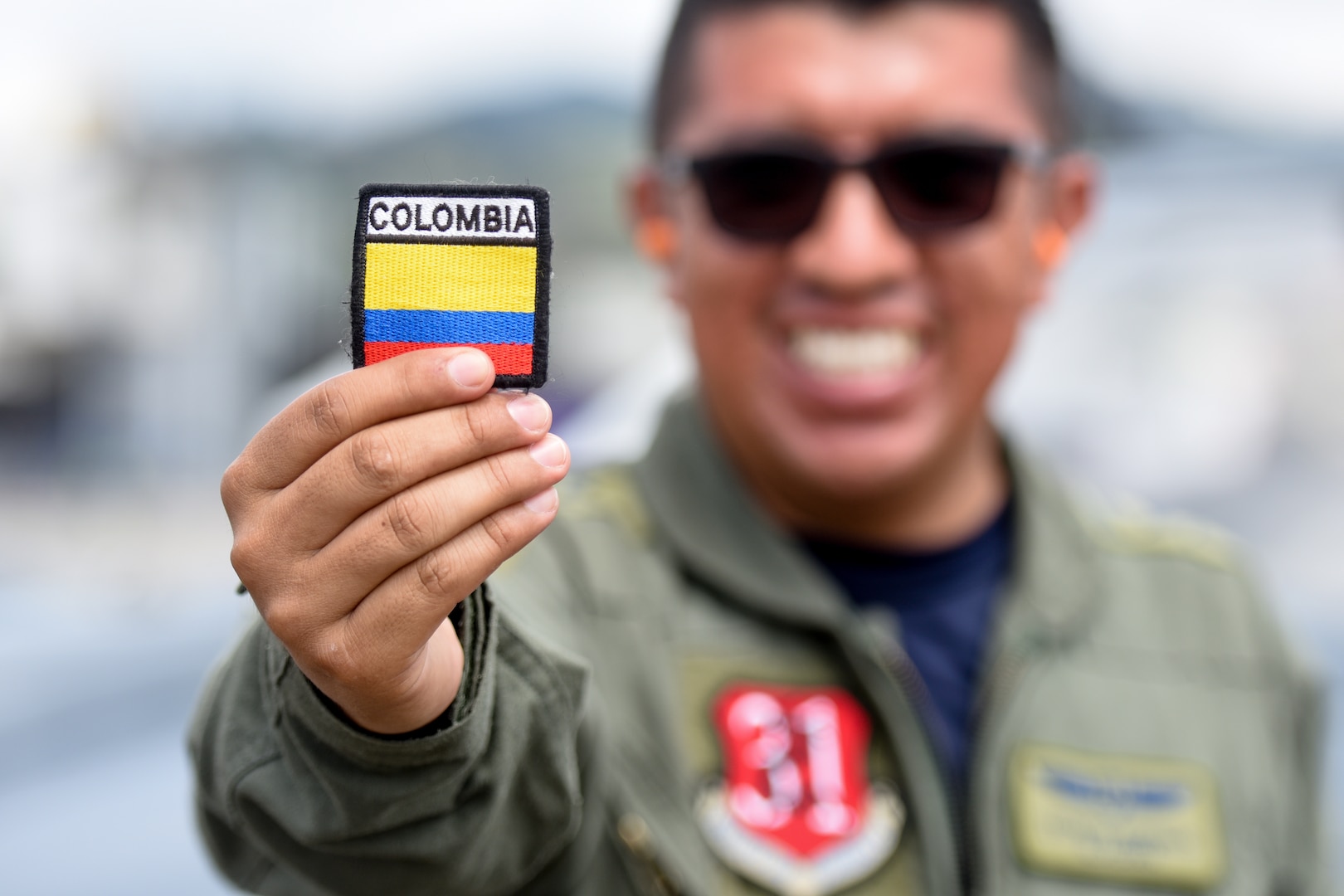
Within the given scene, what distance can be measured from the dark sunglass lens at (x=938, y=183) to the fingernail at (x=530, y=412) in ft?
3.25

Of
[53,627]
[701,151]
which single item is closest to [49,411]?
[53,627]

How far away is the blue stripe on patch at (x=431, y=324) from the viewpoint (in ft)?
3.20

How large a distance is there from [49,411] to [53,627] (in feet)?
20.7

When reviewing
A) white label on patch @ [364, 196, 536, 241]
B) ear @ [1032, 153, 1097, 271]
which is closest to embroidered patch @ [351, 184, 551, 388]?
white label on patch @ [364, 196, 536, 241]

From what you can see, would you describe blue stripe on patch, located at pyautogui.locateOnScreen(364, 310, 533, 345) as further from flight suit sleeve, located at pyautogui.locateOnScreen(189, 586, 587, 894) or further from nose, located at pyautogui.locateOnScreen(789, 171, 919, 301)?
nose, located at pyautogui.locateOnScreen(789, 171, 919, 301)

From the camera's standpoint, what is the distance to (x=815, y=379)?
1805 mm

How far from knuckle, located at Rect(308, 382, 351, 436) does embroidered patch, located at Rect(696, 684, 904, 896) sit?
917mm

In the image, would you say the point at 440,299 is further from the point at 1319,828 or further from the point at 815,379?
the point at 1319,828

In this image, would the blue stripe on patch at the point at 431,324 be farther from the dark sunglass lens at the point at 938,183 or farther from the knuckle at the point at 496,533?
the dark sunglass lens at the point at 938,183

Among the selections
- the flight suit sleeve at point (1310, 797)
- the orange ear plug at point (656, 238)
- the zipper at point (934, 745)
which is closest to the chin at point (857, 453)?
the zipper at point (934, 745)

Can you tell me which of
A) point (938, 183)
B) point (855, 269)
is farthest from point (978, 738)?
point (938, 183)

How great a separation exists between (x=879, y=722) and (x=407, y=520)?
977mm

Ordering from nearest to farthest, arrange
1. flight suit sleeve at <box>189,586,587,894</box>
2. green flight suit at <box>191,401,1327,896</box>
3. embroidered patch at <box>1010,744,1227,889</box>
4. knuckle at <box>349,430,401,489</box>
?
knuckle at <box>349,430,401,489</box>, flight suit sleeve at <box>189,586,587,894</box>, green flight suit at <box>191,401,1327,896</box>, embroidered patch at <box>1010,744,1227,889</box>

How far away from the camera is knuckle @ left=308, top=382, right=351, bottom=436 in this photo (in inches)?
35.4
